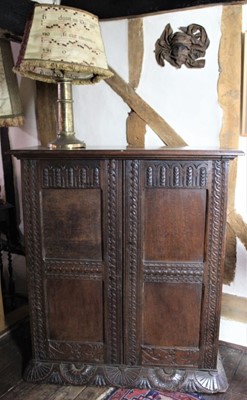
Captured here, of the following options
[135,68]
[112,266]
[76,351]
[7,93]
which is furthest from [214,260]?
[7,93]

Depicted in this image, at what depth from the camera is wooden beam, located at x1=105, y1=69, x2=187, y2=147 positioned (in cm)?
210

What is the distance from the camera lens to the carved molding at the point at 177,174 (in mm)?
1525

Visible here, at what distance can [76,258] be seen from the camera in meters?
1.70

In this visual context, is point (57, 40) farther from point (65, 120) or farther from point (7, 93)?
point (7, 93)

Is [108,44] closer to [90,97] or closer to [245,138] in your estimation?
[90,97]

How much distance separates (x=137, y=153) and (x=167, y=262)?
556 mm

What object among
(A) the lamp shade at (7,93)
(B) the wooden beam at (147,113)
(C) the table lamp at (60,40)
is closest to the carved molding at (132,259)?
(C) the table lamp at (60,40)

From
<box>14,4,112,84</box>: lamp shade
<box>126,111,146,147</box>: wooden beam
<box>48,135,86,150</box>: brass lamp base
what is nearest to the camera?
<box>14,4,112,84</box>: lamp shade

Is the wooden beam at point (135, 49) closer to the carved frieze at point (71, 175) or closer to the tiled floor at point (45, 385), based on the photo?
the carved frieze at point (71, 175)

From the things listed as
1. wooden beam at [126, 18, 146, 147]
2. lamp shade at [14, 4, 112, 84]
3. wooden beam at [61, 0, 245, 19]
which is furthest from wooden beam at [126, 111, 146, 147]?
lamp shade at [14, 4, 112, 84]

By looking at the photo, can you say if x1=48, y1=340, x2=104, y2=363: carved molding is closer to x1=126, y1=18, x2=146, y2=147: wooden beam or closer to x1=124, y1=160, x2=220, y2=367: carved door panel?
x1=124, y1=160, x2=220, y2=367: carved door panel

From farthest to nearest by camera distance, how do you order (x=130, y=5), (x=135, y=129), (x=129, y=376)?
(x=135, y=129) < (x=130, y=5) < (x=129, y=376)

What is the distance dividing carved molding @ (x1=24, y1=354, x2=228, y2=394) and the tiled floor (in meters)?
0.04

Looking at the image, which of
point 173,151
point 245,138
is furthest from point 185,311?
point 245,138
